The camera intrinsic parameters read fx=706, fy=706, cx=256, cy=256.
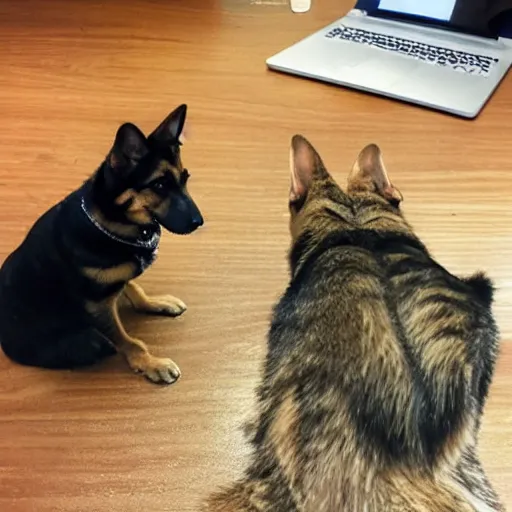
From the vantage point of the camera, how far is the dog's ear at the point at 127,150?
739 mm

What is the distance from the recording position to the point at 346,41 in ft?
4.47

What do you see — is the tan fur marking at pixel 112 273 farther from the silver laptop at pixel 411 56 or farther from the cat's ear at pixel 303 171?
the silver laptop at pixel 411 56

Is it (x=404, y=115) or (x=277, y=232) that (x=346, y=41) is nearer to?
(x=404, y=115)

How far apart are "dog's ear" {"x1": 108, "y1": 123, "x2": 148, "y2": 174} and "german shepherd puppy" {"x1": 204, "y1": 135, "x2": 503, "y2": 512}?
216 mm

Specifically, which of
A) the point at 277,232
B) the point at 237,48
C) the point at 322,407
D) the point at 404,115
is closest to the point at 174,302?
the point at 277,232

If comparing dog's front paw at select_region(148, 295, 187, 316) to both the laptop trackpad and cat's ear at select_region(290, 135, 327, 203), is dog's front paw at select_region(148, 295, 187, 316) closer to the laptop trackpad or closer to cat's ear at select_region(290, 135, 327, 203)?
cat's ear at select_region(290, 135, 327, 203)

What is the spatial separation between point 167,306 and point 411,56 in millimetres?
725

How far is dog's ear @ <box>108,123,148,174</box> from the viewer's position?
0.74 meters

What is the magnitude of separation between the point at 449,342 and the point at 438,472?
0.37 feet

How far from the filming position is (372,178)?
86cm

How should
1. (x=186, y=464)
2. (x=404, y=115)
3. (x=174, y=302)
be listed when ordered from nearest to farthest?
(x=186, y=464), (x=174, y=302), (x=404, y=115)

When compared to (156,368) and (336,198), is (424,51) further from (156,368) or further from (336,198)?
(156,368)

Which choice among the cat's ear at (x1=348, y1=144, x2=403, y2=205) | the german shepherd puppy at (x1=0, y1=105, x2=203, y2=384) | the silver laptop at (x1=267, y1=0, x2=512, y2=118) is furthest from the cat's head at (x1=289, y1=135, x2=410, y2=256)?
the silver laptop at (x1=267, y1=0, x2=512, y2=118)

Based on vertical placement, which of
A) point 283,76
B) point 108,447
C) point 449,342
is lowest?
point 108,447
